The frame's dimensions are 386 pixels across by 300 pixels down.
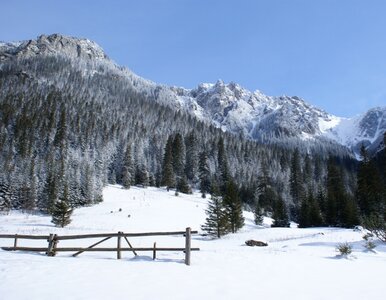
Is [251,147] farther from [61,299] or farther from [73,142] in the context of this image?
[61,299]

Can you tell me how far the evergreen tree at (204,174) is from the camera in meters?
121

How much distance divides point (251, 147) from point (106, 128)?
7391 cm

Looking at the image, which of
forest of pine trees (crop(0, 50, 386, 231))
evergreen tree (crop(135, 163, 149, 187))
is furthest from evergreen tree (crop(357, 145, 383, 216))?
evergreen tree (crop(135, 163, 149, 187))

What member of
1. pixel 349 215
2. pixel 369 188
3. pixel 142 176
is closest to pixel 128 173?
pixel 142 176

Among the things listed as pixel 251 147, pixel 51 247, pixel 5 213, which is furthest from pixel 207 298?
pixel 251 147

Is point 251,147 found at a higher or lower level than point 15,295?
higher

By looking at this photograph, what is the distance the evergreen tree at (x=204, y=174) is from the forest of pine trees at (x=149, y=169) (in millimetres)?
481

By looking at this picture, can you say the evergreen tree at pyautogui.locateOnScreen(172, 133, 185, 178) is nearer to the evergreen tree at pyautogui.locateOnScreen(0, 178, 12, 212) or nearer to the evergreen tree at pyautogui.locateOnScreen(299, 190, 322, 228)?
the evergreen tree at pyautogui.locateOnScreen(0, 178, 12, 212)

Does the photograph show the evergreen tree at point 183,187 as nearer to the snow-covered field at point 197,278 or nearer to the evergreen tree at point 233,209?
the evergreen tree at point 233,209

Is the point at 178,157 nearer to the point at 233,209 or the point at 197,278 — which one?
the point at 233,209

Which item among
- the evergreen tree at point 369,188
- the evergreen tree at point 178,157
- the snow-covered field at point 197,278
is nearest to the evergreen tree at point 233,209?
the evergreen tree at point 369,188

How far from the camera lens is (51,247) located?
61.9 feet

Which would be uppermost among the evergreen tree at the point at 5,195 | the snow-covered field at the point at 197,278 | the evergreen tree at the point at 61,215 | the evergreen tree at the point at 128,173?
the evergreen tree at the point at 128,173

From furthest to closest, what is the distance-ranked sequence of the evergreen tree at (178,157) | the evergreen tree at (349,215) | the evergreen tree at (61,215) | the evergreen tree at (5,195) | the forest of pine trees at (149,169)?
1. the evergreen tree at (178,157)
2. the evergreen tree at (5,195)
3. the forest of pine trees at (149,169)
4. the evergreen tree at (349,215)
5. the evergreen tree at (61,215)
